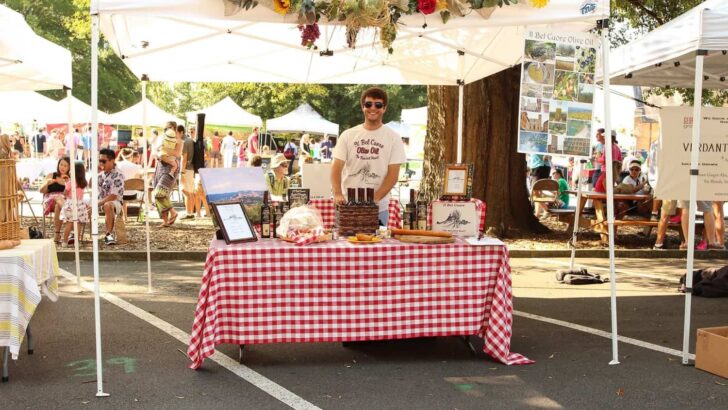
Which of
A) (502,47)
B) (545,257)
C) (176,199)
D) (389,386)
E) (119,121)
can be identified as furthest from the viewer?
(119,121)

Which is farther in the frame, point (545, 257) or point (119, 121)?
point (119, 121)

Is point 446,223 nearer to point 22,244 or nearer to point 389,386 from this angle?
point 389,386

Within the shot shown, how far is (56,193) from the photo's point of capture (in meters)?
12.1

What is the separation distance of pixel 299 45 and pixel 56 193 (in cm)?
624

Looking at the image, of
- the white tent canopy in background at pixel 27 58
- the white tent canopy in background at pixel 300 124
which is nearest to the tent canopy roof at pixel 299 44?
the white tent canopy in background at pixel 27 58

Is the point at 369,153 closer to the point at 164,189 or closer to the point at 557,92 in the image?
the point at 557,92

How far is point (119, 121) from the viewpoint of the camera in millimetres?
28516

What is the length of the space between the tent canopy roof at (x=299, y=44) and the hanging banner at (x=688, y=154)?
1113mm

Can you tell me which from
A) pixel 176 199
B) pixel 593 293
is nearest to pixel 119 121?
pixel 176 199

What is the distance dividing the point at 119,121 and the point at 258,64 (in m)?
21.0

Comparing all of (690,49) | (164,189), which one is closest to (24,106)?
(164,189)

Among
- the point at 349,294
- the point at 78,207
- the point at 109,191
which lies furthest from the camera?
the point at 109,191

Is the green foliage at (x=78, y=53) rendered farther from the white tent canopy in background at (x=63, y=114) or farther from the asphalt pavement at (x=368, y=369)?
the asphalt pavement at (x=368, y=369)

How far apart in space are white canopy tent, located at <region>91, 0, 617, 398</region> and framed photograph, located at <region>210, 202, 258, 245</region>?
121cm
